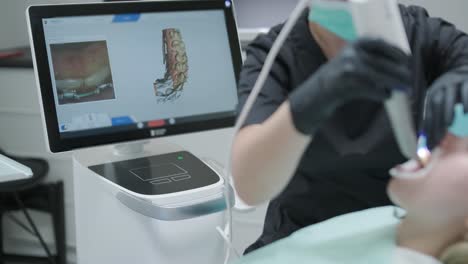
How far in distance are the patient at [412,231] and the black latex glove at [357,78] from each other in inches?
5.5

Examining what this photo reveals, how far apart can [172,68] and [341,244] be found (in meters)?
0.60

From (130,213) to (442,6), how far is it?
3.61 feet

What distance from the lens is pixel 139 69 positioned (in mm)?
1152

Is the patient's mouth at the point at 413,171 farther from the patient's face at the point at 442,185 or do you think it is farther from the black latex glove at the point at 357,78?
the black latex glove at the point at 357,78

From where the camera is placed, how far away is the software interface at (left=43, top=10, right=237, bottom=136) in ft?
3.54

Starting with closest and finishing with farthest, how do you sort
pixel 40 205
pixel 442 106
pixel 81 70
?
pixel 442 106 → pixel 81 70 → pixel 40 205

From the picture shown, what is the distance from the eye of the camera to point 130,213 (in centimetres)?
108

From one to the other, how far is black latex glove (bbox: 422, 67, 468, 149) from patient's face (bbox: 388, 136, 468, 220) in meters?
0.02

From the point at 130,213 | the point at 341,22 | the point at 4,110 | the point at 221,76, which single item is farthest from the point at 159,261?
the point at 4,110

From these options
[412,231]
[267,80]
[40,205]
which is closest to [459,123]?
[412,231]

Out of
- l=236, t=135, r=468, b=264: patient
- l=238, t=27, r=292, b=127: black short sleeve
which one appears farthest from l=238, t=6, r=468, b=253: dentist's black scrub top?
l=236, t=135, r=468, b=264: patient

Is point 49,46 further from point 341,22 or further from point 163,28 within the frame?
point 341,22

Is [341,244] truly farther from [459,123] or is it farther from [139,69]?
[139,69]

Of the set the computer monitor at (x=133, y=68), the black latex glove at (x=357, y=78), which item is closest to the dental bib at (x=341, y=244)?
the black latex glove at (x=357, y=78)
